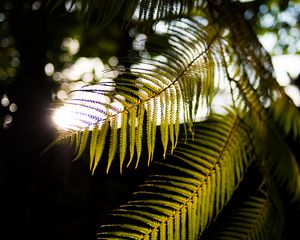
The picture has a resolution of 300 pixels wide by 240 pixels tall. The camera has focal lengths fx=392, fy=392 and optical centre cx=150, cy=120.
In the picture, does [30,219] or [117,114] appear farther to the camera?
[30,219]

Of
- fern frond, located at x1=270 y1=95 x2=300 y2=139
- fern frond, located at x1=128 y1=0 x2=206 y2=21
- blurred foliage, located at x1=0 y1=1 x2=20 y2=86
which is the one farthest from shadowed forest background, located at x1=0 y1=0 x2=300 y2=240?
fern frond, located at x1=128 y1=0 x2=206 y2=21

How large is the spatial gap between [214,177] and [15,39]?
21.4 feet

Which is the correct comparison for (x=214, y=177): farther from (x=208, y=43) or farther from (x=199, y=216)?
(x=208, y=43)

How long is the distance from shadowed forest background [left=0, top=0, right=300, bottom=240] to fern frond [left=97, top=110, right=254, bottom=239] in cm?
417

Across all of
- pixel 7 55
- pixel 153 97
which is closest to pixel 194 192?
pixel 153 97

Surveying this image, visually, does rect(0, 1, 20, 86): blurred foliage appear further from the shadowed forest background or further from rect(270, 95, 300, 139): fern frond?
rect(270, 95, 300, 139): fern frond

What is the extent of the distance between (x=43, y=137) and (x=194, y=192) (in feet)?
17.8

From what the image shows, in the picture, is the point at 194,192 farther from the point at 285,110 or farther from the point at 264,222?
the point at 285,110

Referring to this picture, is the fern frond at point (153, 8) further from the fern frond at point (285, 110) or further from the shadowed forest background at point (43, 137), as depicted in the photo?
the shadowed forest background at point (43, 137)

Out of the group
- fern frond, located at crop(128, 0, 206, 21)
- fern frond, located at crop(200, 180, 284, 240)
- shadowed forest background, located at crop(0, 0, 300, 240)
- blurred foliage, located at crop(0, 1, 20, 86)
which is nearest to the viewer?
fern frond, located at crop(128, 0, 206, 21)

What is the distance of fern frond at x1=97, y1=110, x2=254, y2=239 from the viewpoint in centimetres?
57

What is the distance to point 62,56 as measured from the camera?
6.97m

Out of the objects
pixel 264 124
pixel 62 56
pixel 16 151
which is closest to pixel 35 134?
pixel 16 151

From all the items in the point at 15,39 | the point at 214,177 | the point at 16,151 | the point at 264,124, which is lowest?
the point at 16,151
